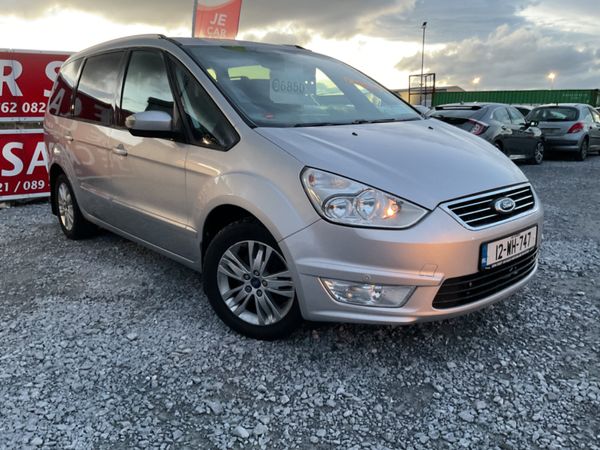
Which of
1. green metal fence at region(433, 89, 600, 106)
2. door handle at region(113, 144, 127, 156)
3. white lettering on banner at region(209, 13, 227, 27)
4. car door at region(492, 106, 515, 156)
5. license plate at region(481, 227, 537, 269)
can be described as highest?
green metal fence at region(433, 89, 600, 106)

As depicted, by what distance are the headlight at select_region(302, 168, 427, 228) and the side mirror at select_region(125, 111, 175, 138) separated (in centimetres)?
111

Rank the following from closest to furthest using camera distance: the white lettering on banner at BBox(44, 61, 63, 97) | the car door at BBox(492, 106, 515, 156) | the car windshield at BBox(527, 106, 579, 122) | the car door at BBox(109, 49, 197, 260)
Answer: the car door at BBox(109, 49, 197, 260)
the white lettering on banner at BBox(44, 61, 63, 97)
the car door at BBox(492, 106, 515, 156)
the car windshield at BBox(527, 106, 579, 122)

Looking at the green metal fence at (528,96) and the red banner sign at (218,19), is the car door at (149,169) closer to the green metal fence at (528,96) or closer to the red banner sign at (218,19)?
the red banner sign at (218,19)

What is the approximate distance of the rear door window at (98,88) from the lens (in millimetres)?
4008

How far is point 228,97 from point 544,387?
230cm

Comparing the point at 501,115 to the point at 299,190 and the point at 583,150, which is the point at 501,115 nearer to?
the point at 583,150

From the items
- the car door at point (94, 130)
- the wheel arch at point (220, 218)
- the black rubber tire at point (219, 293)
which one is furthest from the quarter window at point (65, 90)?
the black rubber tire at point (219, 293)

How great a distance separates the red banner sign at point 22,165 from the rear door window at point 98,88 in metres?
2.75

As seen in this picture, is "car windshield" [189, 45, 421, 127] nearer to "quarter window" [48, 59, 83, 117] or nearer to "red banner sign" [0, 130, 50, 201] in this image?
"quarter window" [48, 59, 83, 117]

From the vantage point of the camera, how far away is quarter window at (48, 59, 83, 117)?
4.71 metres

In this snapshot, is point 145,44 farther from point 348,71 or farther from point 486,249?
point 486,249

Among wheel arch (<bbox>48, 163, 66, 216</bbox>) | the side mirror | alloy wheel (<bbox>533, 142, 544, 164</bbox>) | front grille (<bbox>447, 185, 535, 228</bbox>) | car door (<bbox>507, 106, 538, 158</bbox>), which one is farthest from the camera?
alloy wheel (<bbox>533, 142, 544, 164</bbox>)

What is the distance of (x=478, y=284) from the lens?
2623mm

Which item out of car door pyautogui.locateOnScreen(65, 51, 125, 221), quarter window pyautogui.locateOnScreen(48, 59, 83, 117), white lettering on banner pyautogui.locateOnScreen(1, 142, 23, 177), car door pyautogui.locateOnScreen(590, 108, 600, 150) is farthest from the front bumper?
car door pyautogui.locateOnScreen(590, 108, 600, 150)
